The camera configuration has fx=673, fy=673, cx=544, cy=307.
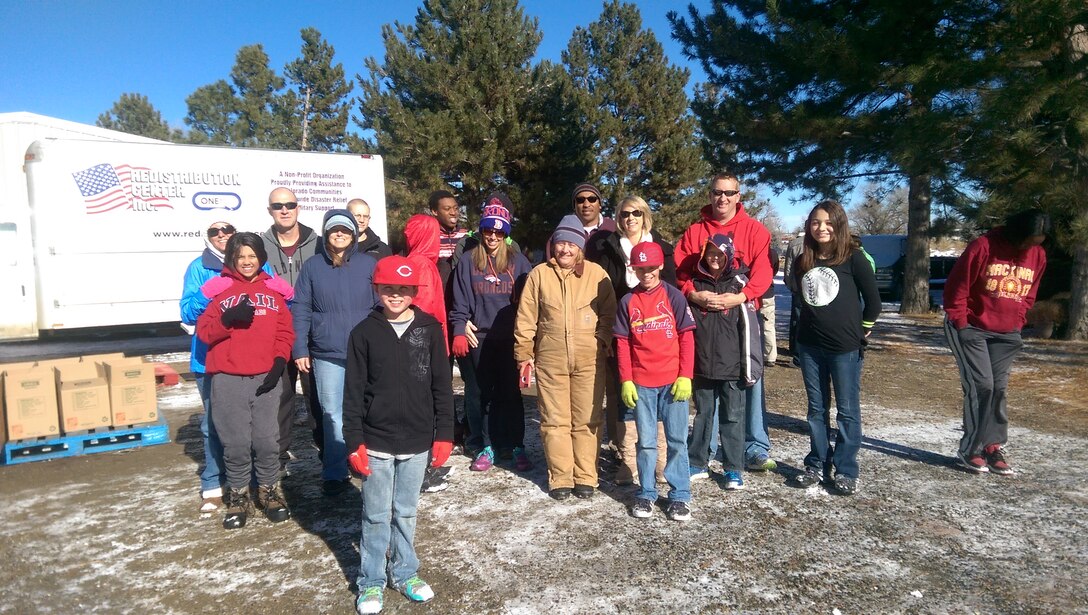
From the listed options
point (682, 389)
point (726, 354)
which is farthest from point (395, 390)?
point (726, 354)

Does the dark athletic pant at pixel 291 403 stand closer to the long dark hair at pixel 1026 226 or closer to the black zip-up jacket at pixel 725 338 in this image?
the black zip-up jacket at pixel 725 338

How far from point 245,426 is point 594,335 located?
2182mm

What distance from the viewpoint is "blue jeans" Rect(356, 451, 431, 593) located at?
3.01 metres

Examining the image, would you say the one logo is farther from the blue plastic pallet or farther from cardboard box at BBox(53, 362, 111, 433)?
the blue plastic pallet

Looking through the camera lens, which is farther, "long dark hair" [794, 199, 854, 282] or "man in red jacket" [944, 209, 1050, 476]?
"man in red jacket" [944, 209, 1050, 476]

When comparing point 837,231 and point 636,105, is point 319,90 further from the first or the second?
point 837,231

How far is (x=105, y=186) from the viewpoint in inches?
388

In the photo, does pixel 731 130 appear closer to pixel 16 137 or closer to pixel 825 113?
pixel 825 113

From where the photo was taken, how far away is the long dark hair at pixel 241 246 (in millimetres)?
3965

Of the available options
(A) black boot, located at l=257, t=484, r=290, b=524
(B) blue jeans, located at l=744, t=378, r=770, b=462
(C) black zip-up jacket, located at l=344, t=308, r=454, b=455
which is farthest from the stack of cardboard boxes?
(B) blue jeans, located at l=744, t=378, r=770, b=462

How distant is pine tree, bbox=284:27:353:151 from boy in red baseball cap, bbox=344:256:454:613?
1239 inches

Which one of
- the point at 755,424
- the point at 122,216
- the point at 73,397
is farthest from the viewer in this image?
the point at 122,216

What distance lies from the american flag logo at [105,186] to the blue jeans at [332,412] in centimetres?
756

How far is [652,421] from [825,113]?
29.2 ft
